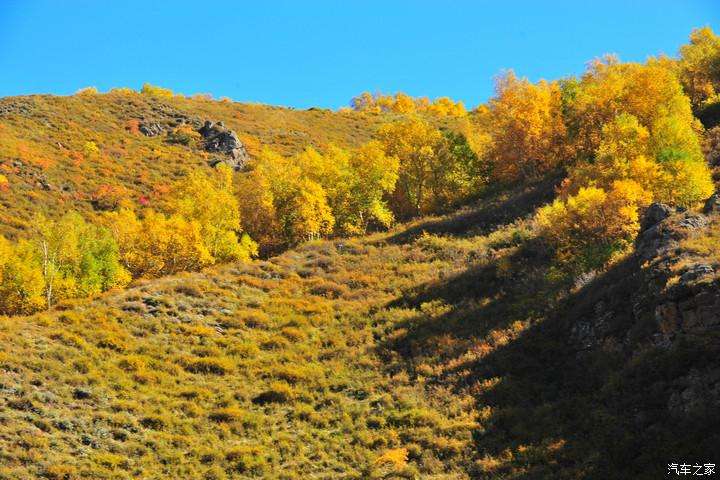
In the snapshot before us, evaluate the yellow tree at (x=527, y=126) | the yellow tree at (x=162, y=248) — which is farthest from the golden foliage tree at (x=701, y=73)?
the yellow tree at (x=162, y=248)

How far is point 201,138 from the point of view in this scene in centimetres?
10700

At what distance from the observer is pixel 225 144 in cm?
10312

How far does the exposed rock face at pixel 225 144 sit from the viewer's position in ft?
327

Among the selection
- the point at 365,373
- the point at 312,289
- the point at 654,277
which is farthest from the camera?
the point at 312,289

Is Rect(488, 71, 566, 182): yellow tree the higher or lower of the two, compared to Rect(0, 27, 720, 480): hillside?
higher

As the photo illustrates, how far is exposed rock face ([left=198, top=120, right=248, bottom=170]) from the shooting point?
327 feet

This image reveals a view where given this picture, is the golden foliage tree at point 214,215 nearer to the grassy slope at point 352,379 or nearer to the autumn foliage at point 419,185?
the autumn foliage at point 419,185

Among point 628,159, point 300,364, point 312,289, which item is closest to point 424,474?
point 300,364

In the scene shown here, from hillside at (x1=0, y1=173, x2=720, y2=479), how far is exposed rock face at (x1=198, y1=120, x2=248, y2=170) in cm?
6137

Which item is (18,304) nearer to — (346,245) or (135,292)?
(135,292)

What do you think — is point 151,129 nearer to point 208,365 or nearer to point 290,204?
point 290,204

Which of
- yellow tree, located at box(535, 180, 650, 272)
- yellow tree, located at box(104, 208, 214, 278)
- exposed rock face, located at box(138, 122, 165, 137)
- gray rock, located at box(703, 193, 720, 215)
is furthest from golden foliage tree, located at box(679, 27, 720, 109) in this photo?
exposed rock face, located at box(138, 122, 165, 137)

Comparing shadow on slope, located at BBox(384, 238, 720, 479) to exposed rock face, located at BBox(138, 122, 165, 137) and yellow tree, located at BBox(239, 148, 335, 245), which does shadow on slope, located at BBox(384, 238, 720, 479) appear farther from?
exposed rock face, located at BBox(138, 122, 165, 137)

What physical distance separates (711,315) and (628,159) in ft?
92.4
